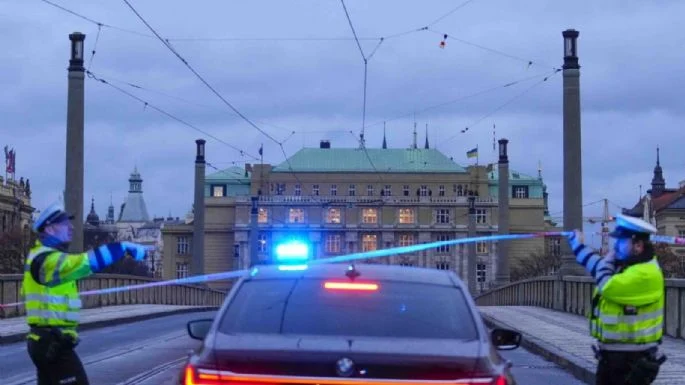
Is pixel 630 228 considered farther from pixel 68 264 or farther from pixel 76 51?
pixel 76 51

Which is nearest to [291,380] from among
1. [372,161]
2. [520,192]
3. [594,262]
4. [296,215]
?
[594,262]

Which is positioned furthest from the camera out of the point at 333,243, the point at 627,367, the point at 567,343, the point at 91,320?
the point at 333,243

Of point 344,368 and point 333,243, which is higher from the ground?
point 333,243

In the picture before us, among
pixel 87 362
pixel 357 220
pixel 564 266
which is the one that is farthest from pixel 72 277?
pixel 357 220

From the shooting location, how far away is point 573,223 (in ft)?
106

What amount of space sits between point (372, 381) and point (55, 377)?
2.78 m

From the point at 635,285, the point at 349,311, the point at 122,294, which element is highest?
the point at 635,285

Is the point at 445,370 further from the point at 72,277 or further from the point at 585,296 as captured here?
the point at 585,296

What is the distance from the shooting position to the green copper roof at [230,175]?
116m

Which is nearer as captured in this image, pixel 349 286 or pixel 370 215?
pixel 349 286

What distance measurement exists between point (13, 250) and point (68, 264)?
8150 centimetres

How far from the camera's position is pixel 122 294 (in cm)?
4569

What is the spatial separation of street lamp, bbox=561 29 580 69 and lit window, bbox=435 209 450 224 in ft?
266

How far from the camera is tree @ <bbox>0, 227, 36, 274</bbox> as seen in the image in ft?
280
